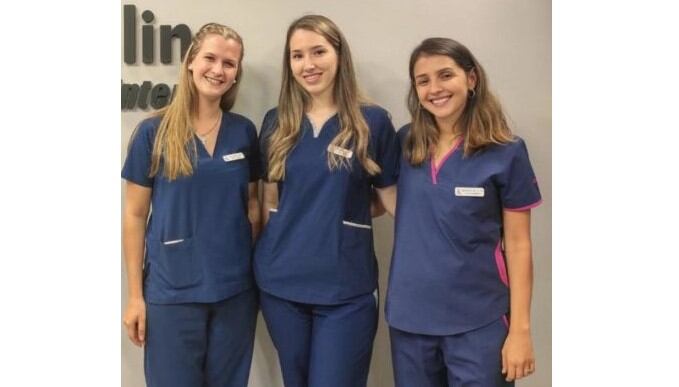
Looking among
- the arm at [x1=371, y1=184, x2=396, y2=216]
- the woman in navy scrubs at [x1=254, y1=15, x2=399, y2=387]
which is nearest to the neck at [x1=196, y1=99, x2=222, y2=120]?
the woman in navy scrubs at [x1=254, y1=15, x2=399, y2=387]

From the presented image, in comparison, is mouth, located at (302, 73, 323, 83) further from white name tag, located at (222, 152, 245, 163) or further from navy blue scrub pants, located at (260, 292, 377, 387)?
navy blue scrub pants, located at (260, 292, 377, 387)

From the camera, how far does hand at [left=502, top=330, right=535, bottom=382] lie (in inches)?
41.8

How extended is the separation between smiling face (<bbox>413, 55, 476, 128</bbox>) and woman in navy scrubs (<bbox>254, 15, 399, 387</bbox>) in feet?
0.31

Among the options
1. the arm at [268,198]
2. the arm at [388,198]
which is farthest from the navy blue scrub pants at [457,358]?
the arm at [268,198]

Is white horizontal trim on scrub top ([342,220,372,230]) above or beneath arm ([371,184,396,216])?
beneath

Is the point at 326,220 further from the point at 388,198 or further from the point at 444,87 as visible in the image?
the point at 444,87

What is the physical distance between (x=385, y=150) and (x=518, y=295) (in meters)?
0.33

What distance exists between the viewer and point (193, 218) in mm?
1144

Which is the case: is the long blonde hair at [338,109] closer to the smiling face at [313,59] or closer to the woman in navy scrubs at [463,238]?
the smiling face at [313,59]

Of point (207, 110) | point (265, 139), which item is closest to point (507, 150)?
point (265, 139)
